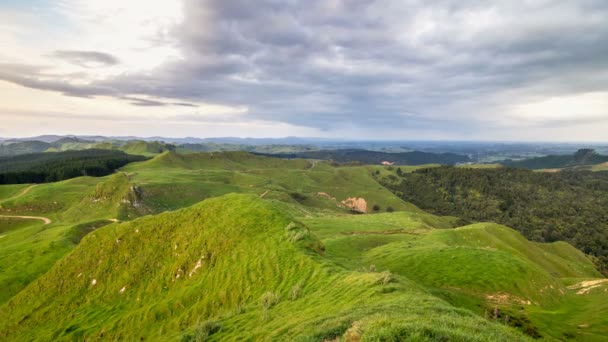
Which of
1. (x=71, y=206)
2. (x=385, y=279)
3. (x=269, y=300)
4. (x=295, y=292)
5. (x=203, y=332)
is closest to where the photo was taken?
(x=203, y=332)

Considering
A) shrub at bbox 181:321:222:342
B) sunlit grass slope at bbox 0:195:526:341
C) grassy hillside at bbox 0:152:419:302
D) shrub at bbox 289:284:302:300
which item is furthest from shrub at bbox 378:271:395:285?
grassy hillside at bbox 0:152:419:302

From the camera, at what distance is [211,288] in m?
35.2

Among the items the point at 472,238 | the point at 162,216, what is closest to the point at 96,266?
the point at 162,216

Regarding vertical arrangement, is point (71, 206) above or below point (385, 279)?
below

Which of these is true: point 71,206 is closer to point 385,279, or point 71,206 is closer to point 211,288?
point 211,288

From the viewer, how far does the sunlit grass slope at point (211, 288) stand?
2148 cm

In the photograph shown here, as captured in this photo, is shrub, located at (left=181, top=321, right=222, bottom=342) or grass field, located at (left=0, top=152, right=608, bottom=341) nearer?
grass field, located at (left=0, top=152, right=608, bottom=341)

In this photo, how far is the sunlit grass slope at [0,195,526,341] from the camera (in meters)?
21.5

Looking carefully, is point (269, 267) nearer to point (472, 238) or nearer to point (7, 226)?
point (472, 238)

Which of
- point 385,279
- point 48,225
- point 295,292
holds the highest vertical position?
point 385,279

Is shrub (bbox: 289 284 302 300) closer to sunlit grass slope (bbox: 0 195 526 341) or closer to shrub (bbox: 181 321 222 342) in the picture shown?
sunlit grass slope (bbox: 0 195 526 341)

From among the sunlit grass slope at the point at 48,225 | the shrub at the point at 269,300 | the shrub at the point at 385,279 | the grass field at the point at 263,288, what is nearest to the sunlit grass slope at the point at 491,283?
the grass field at the point at 263,288

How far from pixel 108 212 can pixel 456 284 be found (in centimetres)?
11346

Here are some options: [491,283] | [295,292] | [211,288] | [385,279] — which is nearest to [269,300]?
[295,292]
